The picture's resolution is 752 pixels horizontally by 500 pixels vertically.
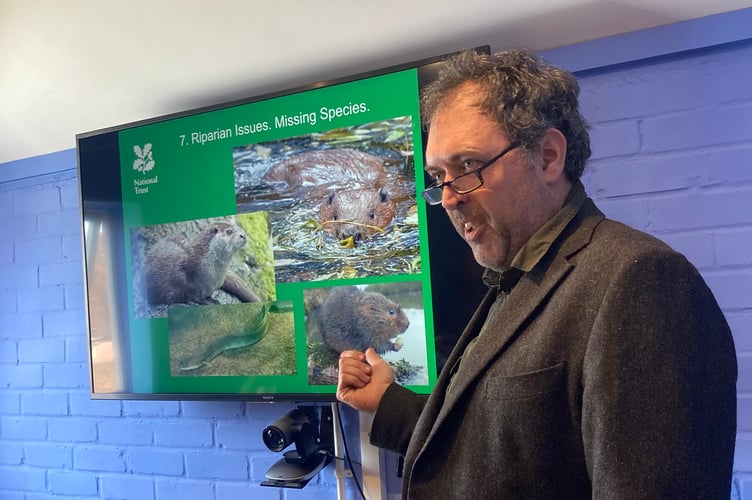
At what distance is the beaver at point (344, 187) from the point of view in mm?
1402

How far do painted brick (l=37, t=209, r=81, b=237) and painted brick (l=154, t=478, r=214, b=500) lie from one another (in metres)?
0.91

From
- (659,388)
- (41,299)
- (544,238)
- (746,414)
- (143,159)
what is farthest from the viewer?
(41,299)

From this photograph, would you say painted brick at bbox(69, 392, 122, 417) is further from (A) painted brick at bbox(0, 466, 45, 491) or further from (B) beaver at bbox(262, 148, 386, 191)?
(B) beaver at bbox(262, 148, 386, 191)

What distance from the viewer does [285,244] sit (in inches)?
59.2

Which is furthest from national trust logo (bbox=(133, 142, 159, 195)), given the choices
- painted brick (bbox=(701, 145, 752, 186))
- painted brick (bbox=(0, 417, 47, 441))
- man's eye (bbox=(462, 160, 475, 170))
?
painted brick (bbox=(701, 145, 752, 186))

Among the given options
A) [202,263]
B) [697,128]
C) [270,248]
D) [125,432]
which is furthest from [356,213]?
[125,432]

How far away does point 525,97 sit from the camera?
82cm

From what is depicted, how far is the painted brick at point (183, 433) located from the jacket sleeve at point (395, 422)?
0.84 meters

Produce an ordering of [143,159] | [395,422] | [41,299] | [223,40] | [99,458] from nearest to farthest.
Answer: [395,422], [223,40], [143,159], [99,458], [41,299]

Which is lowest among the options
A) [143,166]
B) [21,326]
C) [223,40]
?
[21,326]

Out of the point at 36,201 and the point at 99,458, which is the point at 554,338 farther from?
the point at 36,201

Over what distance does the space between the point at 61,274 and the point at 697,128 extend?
2.02m

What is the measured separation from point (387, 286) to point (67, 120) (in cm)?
128

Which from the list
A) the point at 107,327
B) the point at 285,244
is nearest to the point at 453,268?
the point at 285,244
